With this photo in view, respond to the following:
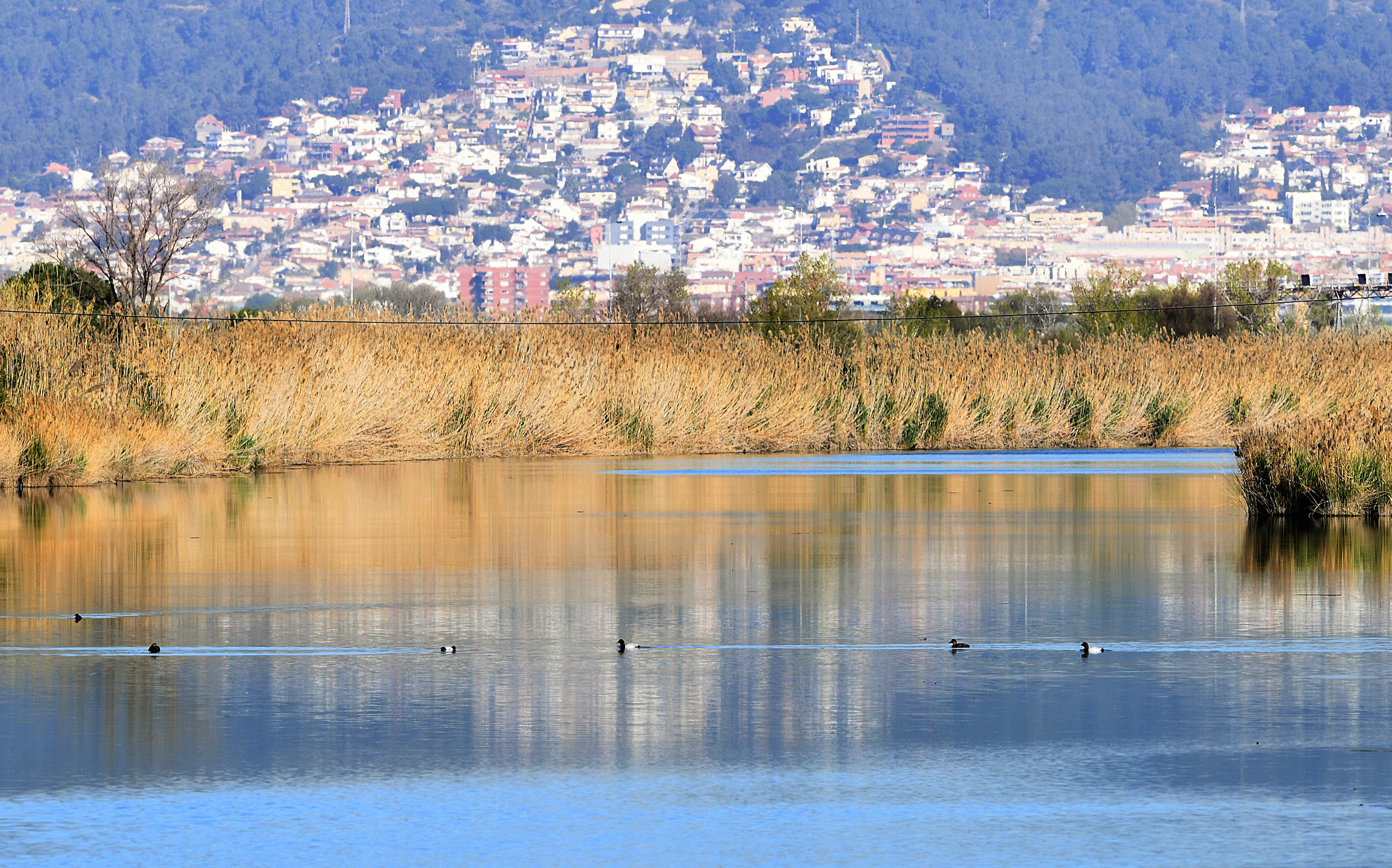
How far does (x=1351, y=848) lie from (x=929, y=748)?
74.8 inches

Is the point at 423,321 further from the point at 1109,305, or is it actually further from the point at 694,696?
the point at 1109,305

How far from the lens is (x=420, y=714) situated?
850cm

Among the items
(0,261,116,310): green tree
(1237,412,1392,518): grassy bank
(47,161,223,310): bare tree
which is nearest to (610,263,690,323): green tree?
(47,161,223,310): bare tree

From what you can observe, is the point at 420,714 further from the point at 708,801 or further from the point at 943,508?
the point at 943,508

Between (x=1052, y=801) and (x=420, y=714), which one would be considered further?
(x=420, y=714)

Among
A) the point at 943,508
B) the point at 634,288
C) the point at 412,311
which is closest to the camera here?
the point at 943,508

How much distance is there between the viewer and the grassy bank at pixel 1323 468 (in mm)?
18500

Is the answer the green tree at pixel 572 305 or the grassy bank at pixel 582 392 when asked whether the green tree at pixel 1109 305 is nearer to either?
the green tree at pixel 572 305

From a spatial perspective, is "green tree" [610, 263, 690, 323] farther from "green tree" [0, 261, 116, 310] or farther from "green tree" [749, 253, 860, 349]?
"green tree" [0, 261, 116, 310]

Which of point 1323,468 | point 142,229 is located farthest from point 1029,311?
point 1323,468

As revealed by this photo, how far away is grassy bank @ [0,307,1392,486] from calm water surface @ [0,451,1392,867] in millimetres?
7681

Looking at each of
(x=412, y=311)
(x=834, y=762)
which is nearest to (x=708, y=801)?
(x=834, y=762)

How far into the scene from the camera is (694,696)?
8.96m

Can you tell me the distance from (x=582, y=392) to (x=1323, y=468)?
17.6m
